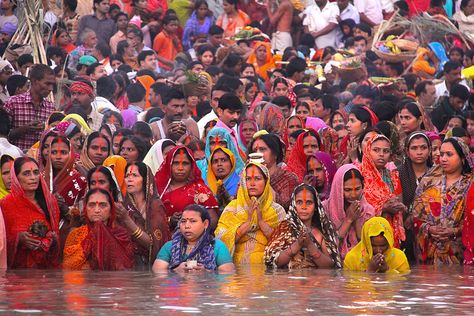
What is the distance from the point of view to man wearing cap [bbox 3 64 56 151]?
15.8 m

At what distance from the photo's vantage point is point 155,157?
Answer: 15586mm

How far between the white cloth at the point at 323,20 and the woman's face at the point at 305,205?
1255 cm

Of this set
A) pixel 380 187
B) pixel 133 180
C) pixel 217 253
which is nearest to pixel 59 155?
pixel 133 180

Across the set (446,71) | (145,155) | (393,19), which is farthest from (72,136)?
(393,19)

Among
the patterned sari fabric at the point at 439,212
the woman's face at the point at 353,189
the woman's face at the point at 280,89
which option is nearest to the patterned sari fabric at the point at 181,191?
the woman's face at the point at 353,189

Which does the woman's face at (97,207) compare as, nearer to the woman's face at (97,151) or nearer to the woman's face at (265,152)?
the woman's face at (97,151)

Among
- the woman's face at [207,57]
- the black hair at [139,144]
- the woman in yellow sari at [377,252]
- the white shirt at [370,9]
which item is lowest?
the woman in yellow sari at [377,252]

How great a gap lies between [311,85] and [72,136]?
6546mm

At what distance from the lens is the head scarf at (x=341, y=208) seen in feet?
45.9

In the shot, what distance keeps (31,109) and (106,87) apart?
13.8 feet

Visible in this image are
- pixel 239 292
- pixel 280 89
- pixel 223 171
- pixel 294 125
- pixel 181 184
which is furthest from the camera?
pixel 280 89

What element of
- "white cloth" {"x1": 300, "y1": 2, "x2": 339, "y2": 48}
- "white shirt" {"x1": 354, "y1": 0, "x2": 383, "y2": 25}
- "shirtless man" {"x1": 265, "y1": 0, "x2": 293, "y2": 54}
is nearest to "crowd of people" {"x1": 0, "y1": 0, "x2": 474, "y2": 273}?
"shirtless man" {"x1": 265, "y1": 0, "x2": 293, "y2": 54}

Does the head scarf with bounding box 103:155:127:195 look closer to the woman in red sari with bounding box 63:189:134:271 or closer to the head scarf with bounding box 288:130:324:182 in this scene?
the woman in red sari with bounding box 63:189:134:271

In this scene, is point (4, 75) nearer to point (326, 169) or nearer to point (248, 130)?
point (248, 130)
